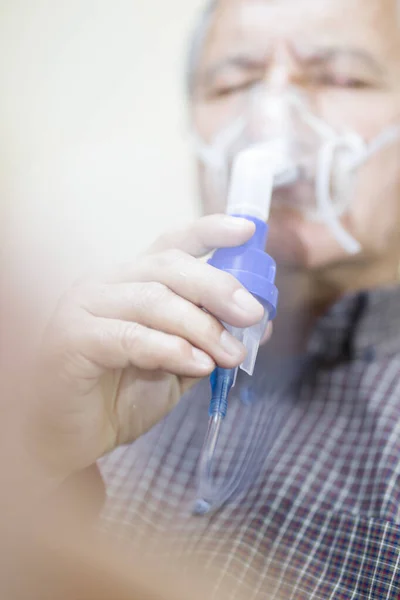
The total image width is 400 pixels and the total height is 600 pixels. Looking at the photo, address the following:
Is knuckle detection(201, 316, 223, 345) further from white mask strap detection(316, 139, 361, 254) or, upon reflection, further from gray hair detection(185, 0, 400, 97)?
gray hair detection(185, 0, 400, 97)

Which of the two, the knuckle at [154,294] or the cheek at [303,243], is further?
the cheek at [303,243]

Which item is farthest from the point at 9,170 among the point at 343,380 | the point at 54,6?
the point at 343,380

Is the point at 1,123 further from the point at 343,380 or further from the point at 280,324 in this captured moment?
the point at 343,380

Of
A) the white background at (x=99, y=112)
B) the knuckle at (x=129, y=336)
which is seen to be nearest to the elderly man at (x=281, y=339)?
the knuckle at (x=129, y=336)

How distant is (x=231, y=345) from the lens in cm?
48

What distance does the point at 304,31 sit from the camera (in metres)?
0.83

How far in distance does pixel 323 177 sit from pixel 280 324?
0.21 meters

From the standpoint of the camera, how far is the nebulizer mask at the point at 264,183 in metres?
0.59

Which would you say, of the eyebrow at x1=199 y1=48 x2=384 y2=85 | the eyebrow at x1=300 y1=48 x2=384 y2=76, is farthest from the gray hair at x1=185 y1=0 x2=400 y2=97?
the eyebrow at x1=300 y1=48 x2=384 y2=76

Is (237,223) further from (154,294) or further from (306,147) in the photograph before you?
(306,147)

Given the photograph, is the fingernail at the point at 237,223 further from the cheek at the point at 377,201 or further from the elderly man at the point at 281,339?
the cheek at the point at 377,201

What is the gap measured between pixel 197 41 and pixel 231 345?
693 mm

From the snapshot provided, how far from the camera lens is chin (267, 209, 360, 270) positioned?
825 millimetres

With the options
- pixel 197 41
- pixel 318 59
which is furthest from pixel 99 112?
pixel 318 59
